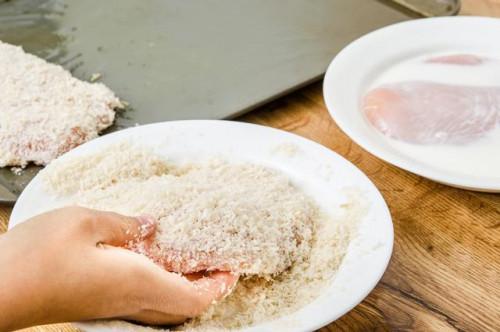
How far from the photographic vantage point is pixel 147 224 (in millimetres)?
705

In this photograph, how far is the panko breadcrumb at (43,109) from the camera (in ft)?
3.33

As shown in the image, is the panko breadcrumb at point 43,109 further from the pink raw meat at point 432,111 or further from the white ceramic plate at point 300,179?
the pink raw meat at point 432,111

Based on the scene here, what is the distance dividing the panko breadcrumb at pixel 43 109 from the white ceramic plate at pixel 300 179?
15 cm

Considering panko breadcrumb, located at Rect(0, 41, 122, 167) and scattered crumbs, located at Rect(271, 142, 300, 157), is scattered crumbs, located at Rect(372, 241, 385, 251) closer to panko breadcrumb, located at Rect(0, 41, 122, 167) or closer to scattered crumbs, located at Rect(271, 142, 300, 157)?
scattered crumbs, located at Rect(271, 142, 300, 157)

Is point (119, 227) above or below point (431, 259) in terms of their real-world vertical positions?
above

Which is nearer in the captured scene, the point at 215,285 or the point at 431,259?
the point at 215,285

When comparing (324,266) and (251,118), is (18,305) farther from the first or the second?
(251,118)

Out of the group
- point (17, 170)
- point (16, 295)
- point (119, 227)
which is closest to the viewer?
point (16, 295)

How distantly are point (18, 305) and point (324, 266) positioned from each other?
1.08ft

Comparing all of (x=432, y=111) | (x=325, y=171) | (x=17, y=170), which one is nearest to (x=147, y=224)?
(x=325, y=171)

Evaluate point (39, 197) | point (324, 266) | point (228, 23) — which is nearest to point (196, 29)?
point (228, 23)

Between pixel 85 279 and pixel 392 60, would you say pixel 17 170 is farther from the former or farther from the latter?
pixel 392 60

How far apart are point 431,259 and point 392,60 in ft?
1.52

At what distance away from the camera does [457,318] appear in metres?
0.78
